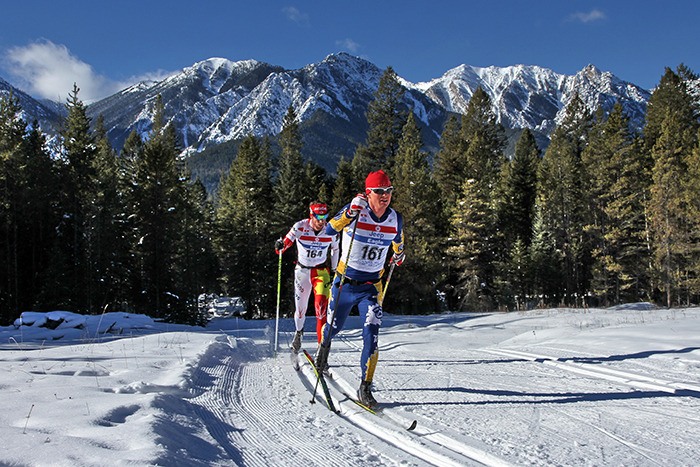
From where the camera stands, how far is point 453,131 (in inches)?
1950

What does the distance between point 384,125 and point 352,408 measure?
151 feet

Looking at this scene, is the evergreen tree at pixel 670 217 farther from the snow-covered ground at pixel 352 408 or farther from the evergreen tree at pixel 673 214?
the snow-covered ground at pixel 352 408

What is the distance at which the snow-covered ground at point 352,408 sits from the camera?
10.5 feet

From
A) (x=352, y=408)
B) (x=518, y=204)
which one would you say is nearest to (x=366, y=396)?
(x=352, y=408)

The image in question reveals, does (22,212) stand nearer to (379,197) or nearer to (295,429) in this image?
(379,197)

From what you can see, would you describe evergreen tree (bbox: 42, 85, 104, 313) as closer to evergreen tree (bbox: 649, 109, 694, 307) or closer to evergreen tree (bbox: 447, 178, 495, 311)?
evergreen tree (bbox: 447, 178, 495, 311)

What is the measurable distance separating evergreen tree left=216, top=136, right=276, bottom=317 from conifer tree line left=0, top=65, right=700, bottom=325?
5.1 inches

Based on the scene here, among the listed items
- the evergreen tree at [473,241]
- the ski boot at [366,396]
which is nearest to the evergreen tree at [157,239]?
the evergreen tree at [473,241]

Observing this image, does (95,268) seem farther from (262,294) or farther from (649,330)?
(649,330)

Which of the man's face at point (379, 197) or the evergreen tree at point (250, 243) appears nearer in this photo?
the man's face at point (379, 197)

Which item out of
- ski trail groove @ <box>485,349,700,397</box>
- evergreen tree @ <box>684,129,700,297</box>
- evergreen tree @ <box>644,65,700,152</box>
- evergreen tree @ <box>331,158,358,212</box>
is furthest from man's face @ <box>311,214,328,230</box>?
evergreen tree @ <box>644,65,700,152</box>

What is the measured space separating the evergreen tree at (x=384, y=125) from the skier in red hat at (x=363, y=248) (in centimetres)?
4173

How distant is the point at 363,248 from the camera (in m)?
5.43

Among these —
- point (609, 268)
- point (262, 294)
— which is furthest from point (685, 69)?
point (262, 294)
